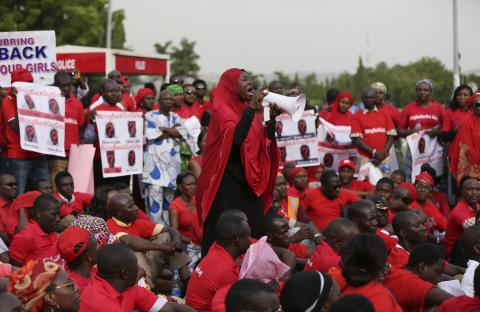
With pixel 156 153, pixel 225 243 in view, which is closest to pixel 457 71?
pixel 156 153

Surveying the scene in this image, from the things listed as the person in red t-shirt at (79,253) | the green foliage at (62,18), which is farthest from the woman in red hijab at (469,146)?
the green foliage at (62,18)

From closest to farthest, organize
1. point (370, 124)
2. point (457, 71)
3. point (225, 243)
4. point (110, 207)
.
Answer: point (225, 243) < point (110, 207) < point (370, 124) < point (457, 71)

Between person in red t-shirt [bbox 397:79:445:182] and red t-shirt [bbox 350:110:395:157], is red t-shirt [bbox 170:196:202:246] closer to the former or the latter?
red t-shirt [bbox 350:110:395:157]

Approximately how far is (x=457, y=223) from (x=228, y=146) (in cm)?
307

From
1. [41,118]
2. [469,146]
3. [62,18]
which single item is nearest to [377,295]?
[41,118]

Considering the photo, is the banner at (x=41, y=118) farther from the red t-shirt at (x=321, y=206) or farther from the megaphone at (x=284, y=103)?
the megaphone at (x=284, y=103)

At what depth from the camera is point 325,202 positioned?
998 centimetres

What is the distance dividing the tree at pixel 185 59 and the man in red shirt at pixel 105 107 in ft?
125

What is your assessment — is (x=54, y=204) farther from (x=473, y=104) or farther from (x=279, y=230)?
(x=473, y=104)

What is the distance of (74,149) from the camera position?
10.5m

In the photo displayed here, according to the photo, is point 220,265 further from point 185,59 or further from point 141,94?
point 185,59

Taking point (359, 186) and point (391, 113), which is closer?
point (359, 186)

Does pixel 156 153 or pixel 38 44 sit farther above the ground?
pixel 38 44

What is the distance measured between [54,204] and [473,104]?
5.70m
